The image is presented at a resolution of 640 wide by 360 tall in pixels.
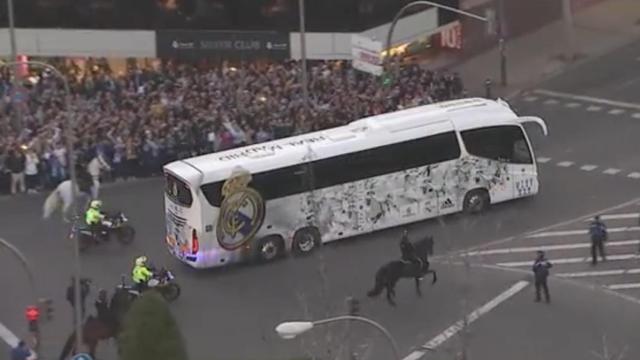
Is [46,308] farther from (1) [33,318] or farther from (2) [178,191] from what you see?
(2) [178,191]

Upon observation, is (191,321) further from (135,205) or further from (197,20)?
(197,20)

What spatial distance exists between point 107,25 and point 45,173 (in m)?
13.0

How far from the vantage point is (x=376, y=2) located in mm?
51656

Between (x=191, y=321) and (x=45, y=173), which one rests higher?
(x=45, y=173)

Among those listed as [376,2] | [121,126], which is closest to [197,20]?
[376,2]

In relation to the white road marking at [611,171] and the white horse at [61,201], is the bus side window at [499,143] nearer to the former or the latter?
the white road marking at [611,171]

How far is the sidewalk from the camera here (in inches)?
2058

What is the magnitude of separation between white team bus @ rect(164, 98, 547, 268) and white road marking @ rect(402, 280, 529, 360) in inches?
184

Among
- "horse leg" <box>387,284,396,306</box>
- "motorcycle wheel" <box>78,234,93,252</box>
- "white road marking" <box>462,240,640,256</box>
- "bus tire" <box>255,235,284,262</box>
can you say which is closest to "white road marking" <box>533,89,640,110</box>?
"white road marking" <box>462,240,640,256</box>

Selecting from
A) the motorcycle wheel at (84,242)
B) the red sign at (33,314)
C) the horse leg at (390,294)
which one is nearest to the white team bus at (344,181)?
the motorcycle wheel at (84,242)

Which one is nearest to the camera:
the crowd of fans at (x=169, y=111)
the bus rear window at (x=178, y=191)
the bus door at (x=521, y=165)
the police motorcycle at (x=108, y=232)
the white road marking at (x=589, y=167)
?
the bus rear window at (x=178, y=191)

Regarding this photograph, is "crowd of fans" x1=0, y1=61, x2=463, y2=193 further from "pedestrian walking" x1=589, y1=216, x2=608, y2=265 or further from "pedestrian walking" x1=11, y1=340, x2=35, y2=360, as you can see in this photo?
"pedestrian walking" x1=11, y1=340, x2=35, y2=360

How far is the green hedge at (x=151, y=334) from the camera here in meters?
16.5

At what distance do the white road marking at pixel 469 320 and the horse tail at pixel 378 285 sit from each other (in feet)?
6.74
